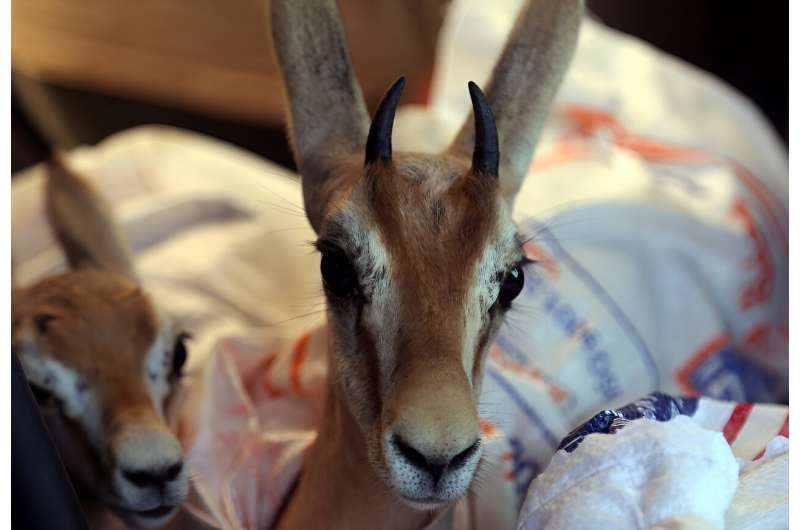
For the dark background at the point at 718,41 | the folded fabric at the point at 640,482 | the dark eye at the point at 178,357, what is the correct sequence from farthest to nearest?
the dark background at the point at 718,41 < the dark eye at the point at 178,357 < the folded fabric at the point at 640,482

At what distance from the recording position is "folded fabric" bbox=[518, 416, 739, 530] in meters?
0.59

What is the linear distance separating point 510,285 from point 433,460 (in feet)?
0.55

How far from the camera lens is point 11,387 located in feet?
1.74

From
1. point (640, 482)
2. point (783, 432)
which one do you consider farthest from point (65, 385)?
point (783, 432)

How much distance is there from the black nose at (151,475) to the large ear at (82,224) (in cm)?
32

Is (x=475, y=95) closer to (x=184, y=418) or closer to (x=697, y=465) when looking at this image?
(x=697, y=465)

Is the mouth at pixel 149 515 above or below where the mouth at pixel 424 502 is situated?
below

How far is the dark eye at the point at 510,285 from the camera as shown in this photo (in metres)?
0.71

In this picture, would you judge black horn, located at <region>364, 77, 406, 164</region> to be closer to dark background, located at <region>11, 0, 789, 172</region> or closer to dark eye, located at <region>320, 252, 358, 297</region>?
dark eye, located at <region>320, 252, 358, 297</region>

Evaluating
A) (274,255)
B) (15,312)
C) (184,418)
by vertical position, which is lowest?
(274,255)

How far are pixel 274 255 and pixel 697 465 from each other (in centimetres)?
92

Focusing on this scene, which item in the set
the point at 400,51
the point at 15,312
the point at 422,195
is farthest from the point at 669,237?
the point at 400,51

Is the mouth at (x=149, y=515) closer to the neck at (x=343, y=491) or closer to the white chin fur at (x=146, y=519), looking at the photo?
the white chin fur at (x=146, y=519)

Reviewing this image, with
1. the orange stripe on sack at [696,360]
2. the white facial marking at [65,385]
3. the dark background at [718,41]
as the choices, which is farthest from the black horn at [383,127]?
the dark background at [718,41]
